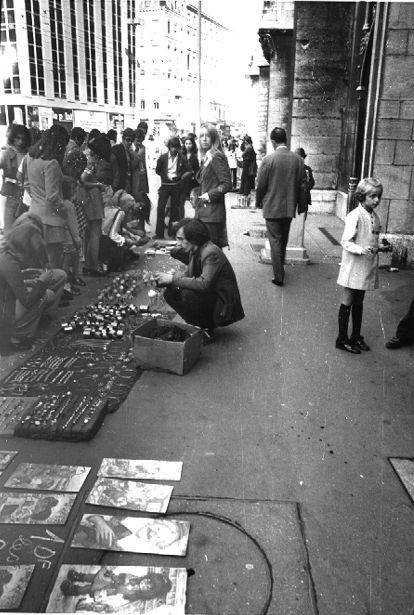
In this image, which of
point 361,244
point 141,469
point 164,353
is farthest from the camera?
point 361,244

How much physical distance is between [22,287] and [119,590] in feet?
11.6

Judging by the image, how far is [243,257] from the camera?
34.6 ft

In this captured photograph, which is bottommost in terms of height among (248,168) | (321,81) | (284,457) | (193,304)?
(284,457)

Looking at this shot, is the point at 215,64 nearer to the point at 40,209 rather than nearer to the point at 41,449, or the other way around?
the point at 40,209

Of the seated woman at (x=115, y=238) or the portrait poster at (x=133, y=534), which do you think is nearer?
the portrait poster at (x=133, y=534)

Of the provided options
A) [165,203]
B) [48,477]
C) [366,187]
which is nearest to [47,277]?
[48,477]

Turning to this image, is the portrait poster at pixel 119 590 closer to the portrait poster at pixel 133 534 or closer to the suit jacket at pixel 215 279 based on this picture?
the portrait poster at pixel 133 534

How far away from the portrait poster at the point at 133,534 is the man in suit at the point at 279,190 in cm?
565

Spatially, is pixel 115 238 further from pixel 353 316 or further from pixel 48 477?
pixel 48 477

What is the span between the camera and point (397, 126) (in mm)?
8984

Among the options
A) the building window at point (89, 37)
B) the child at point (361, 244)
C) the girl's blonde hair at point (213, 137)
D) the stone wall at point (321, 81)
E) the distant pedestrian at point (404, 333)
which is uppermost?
the building window at point (89, 37)

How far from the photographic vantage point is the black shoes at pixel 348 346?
6.00 meters

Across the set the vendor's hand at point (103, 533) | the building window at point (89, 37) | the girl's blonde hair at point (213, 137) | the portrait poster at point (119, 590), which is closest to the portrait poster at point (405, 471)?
the portrait poster at point (119, 590)

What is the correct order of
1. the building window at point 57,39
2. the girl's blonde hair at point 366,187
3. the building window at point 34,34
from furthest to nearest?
1. the building window at point 34,34
2. the building window at point 57,39
3. the girl's blonde hair at point 366,187
